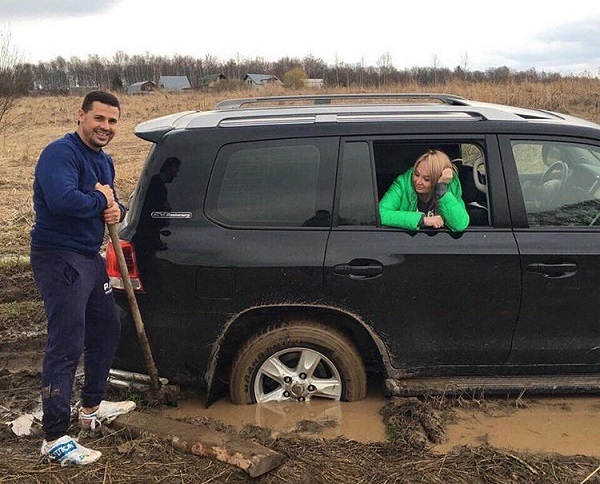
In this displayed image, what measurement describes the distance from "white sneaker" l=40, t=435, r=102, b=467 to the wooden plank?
0.94ft

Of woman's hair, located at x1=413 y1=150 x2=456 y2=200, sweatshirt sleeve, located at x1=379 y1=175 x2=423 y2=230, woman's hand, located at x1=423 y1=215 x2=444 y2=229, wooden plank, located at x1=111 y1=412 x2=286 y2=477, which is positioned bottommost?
wooden plank, located at x1=111 y1=412 x2=286 y2=477

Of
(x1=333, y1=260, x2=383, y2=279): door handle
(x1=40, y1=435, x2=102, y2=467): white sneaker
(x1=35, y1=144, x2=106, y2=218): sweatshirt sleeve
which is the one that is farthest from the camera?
(x1=333, y1=260, x2=383, y2=279): door handle

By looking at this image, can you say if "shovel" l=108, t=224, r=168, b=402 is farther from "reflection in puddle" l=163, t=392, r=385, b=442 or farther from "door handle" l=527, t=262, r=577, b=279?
"door handle" l=527, t=262, r=577, b=279

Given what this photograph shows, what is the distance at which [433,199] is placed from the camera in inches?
143

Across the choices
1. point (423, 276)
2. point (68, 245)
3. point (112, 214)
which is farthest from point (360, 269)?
point (68, 245)

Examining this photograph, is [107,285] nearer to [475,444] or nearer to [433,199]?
[433,199]

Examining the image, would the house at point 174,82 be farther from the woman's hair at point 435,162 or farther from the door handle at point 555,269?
the door handle at point 555,269

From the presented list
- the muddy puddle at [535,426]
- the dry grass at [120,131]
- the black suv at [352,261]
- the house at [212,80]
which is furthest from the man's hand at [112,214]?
the house at [212,80]

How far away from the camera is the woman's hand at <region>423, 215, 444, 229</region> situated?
3.46 metres

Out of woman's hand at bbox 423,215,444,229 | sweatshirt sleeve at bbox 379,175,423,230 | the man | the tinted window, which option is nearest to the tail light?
the man

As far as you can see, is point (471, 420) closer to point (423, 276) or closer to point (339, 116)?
point (423, 276)

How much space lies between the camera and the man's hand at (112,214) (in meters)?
3.13

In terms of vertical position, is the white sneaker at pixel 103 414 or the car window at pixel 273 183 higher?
the car window at pixel 273 183

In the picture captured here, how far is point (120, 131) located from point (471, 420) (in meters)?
26.1
